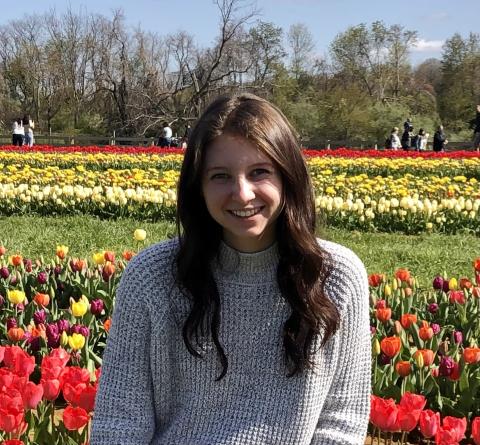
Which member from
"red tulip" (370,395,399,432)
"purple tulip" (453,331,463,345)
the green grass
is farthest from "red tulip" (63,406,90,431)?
the green grass

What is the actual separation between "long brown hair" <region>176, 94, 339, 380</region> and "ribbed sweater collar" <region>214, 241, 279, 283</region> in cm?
3

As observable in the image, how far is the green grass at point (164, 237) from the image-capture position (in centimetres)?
623

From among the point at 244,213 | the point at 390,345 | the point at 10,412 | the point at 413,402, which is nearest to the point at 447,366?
the point at 390,345

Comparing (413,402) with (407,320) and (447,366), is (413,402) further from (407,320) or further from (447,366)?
(407,320)

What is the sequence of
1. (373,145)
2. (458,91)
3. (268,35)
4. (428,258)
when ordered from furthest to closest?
(458,91), (268,35), (373,145), (428,258)

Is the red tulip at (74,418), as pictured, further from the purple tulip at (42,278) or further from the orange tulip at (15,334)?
the purple tulip at (42,278)

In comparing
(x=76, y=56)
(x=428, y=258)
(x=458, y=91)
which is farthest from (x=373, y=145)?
(x=428, y=258)

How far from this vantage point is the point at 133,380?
1771mm

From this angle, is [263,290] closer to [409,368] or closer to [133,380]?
[133,380]

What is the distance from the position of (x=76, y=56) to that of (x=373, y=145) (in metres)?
19.3

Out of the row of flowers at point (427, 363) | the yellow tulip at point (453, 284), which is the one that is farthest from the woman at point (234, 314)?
the yellow tulip at point (453, 284)

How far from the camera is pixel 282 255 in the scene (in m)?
1.81

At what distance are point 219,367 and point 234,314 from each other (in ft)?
0.44

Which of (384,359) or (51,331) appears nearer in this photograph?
(384,359)
